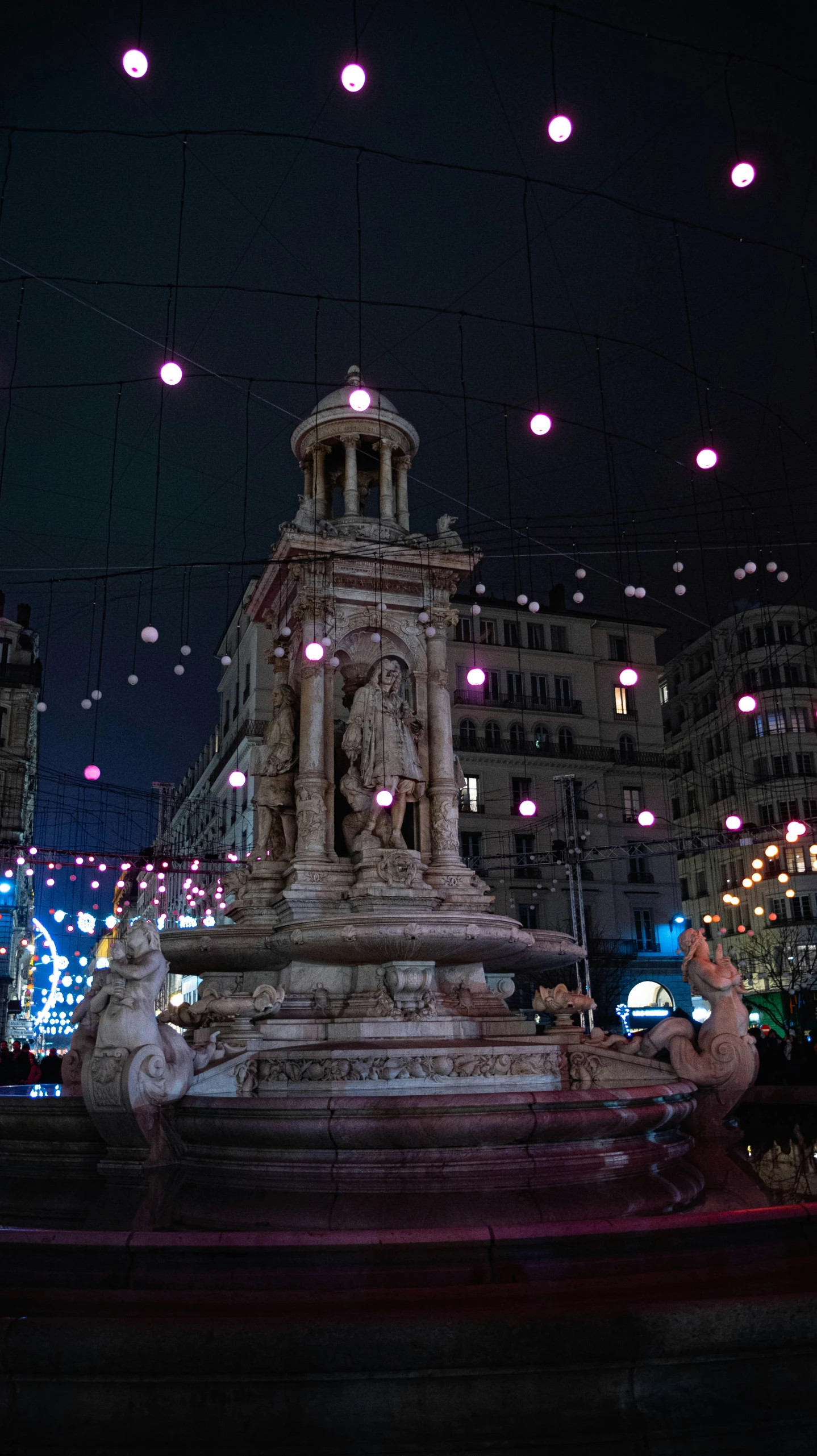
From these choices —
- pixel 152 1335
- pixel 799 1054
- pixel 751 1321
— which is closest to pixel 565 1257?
pixel 751 1321

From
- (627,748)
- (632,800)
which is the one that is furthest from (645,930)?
(627,748)

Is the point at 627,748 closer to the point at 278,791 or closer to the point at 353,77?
the point at 278,791

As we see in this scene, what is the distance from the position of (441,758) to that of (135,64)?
9784 mm

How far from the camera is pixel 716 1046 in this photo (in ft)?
31.5

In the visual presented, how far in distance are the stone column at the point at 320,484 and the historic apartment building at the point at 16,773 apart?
34200 mm

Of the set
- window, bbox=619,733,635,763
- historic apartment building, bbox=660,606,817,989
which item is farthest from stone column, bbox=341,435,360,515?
window, bbox=619,733,635,763

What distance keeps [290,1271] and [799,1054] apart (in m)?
13.8

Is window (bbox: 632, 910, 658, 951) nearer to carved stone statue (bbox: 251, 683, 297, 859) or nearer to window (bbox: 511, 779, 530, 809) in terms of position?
window (bbox: 511, 779, 530, 809)

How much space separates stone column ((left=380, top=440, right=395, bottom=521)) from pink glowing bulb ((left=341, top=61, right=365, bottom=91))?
828cm

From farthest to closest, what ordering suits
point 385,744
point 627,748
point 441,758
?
point 627,748 → point 441,758 → point 385,744

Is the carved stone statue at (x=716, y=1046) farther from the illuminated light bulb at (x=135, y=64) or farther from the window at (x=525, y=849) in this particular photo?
the window at (x=525, y=849)

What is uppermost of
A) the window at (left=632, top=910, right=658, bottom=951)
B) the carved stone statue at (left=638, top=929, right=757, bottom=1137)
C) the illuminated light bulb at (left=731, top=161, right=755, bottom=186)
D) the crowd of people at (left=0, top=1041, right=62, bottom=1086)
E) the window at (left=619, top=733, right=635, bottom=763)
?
the window at (left=619, top=733, right=635, bottom=763)

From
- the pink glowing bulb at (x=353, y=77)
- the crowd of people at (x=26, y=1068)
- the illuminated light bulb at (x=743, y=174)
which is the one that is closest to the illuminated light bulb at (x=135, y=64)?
the pink glowing bulb at (x=353, y=77)

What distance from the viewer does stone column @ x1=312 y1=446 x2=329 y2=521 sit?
17.5 metres
